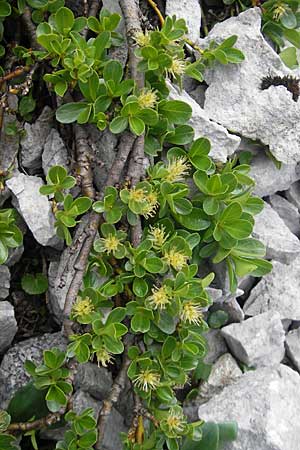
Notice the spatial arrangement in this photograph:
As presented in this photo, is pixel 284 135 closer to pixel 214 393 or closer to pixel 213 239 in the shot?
pixel 213 239

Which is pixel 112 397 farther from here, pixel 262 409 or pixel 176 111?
pixel 176 111

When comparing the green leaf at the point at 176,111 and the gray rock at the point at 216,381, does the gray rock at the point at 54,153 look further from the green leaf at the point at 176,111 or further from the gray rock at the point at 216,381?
the gray rock at the point at 216,381

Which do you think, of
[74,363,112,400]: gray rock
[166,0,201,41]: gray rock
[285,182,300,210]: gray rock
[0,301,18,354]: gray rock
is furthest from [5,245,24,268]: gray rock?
[285,182,300,210]: gray rock

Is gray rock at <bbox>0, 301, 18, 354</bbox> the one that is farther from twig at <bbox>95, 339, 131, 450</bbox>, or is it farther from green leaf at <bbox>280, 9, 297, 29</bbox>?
green leaf at <bbox>280, 9, 297, 29</bbox>

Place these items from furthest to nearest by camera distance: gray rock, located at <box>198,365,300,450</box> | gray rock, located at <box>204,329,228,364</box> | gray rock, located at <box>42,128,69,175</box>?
gray rock, located at <box>204,329,228,364</box> → gray rock, located at <box>42,128,69,175</box> → gray rock, located at <box>198,365,300,450</box>

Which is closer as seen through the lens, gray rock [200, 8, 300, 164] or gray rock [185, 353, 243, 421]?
gray rock [185, 353, 243, 421]

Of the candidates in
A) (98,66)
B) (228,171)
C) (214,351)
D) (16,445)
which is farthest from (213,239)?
(16,445)

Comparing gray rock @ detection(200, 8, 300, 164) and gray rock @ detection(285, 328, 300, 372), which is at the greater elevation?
gray rock @ detection(200, 8, 300, 164)
